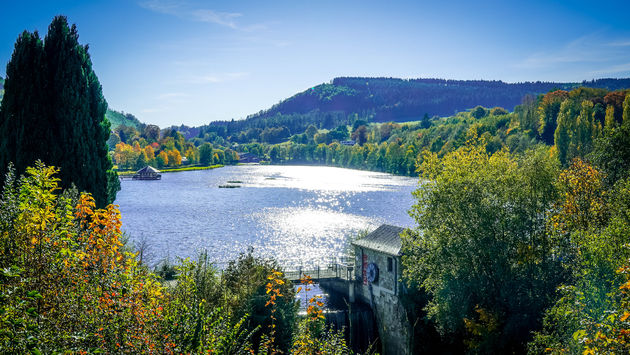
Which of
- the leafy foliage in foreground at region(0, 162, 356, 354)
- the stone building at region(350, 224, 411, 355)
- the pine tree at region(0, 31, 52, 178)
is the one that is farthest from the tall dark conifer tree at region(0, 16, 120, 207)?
the stone building at region(350, 224, 411, 355)

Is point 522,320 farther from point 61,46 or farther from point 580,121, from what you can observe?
point 580,121

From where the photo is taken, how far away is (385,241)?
112ft

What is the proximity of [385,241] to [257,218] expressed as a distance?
1716 inches

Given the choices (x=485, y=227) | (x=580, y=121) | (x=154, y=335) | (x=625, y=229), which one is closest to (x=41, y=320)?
(x=154, y=335)

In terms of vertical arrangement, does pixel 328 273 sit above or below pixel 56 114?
below

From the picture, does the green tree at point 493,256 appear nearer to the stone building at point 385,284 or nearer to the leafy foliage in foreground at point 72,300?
the stone building at point 385,284

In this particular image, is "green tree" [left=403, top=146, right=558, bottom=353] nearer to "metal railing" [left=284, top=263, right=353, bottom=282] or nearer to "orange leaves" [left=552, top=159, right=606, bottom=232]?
"orange leaves" [left=552, top=159, right=606, bottom=232]

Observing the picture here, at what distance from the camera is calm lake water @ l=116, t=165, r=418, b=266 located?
5466cm

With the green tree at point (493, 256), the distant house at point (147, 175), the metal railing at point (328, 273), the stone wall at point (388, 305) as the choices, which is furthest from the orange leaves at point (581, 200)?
the distant house at point (147, 175)

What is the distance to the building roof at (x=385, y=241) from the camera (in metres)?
32.7

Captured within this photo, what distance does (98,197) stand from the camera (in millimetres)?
30422

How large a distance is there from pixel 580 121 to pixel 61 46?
89.0m

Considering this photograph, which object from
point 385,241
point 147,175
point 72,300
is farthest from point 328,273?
point 147,175

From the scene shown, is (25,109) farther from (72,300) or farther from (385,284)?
(385,284)
